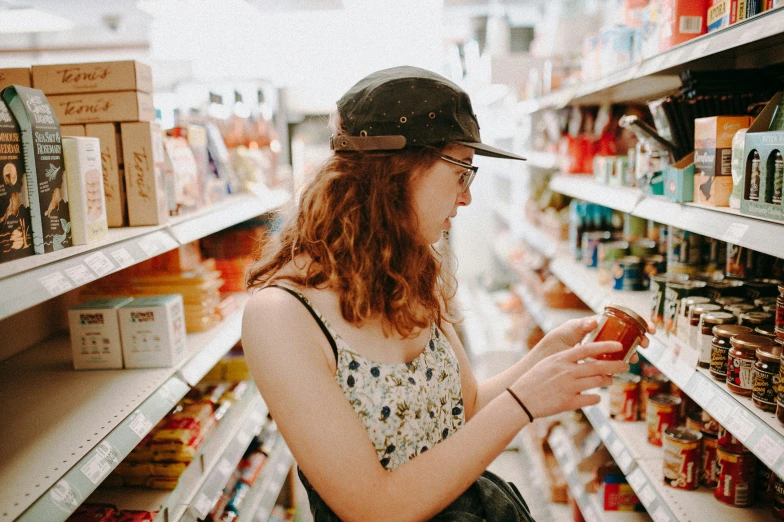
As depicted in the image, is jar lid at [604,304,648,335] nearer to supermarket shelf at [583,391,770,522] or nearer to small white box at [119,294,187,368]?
supermarket shelf at [583,391,770,522]

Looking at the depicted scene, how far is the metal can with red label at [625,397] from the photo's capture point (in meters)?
2.15

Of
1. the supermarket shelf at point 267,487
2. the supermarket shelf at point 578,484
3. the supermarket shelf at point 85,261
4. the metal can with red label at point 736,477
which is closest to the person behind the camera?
the supermarket shelf at point 85,261

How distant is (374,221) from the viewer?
1.28 meters

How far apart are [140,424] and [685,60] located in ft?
5.30

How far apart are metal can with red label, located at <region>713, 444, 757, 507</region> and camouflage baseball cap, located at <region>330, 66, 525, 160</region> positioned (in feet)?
3.55

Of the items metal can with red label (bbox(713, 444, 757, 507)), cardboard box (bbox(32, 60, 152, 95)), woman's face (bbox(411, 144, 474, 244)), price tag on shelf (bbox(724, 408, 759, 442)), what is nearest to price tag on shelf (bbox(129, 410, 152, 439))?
woman's face (bbox(411, 144, 474, 244))

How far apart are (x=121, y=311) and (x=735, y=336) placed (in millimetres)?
1658

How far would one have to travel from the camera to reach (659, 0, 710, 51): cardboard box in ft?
5.38

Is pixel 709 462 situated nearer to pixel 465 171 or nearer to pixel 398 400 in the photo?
pixel 398 400

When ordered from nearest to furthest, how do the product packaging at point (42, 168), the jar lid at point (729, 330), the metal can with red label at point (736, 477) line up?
the product packaging at point (42, 168) → the jar lid at point (729, 330) → the metal can with red label at point (736, 477)

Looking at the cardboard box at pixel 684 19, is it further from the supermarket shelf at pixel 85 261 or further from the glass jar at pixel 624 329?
the supermarket shelf at pixel 85 261

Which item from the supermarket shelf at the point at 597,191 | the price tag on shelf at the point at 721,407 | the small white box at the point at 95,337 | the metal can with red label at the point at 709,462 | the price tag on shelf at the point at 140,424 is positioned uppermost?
the supermarket shelf at the point at 597,191

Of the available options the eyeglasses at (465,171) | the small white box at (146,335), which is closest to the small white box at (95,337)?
the small white box at (146,335)

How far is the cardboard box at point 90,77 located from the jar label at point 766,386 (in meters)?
1.77
